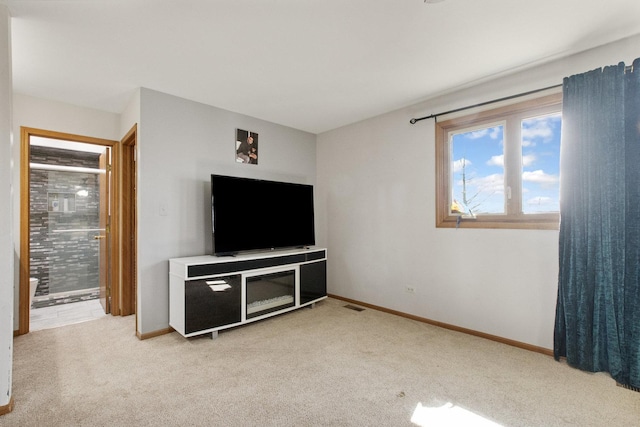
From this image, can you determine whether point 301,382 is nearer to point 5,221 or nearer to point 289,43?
point 5,221

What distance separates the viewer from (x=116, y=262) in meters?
3.62

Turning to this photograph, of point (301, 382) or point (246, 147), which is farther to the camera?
point (246, 147)

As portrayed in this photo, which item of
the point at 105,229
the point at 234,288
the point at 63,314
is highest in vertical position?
the point at 105,229

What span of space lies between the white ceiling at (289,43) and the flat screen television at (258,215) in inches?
39.3

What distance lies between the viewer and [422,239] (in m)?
3.36

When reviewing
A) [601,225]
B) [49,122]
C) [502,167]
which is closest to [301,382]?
[601,225]

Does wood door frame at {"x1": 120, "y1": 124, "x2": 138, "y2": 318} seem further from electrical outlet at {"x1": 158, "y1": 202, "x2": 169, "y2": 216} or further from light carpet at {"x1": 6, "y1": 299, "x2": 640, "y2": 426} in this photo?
electrical outlet at {"x1": 158, "y1": 202, "x2": 169, "y2": 216}

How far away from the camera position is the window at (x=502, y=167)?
2.61 meters

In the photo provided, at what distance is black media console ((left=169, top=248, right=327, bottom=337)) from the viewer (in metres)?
2.75

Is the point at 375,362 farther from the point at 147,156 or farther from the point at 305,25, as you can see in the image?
the point at 147,156

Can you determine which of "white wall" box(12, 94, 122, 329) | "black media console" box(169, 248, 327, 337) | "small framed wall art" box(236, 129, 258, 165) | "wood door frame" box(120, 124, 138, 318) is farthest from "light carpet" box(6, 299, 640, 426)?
"small framed wall art" box(236, 129, 258, 165)

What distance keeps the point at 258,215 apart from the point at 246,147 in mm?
922

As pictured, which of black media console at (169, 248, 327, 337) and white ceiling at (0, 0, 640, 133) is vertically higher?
white ceiling at (0, 0, 640, 133)

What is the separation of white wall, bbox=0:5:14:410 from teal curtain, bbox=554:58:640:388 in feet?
12.5
